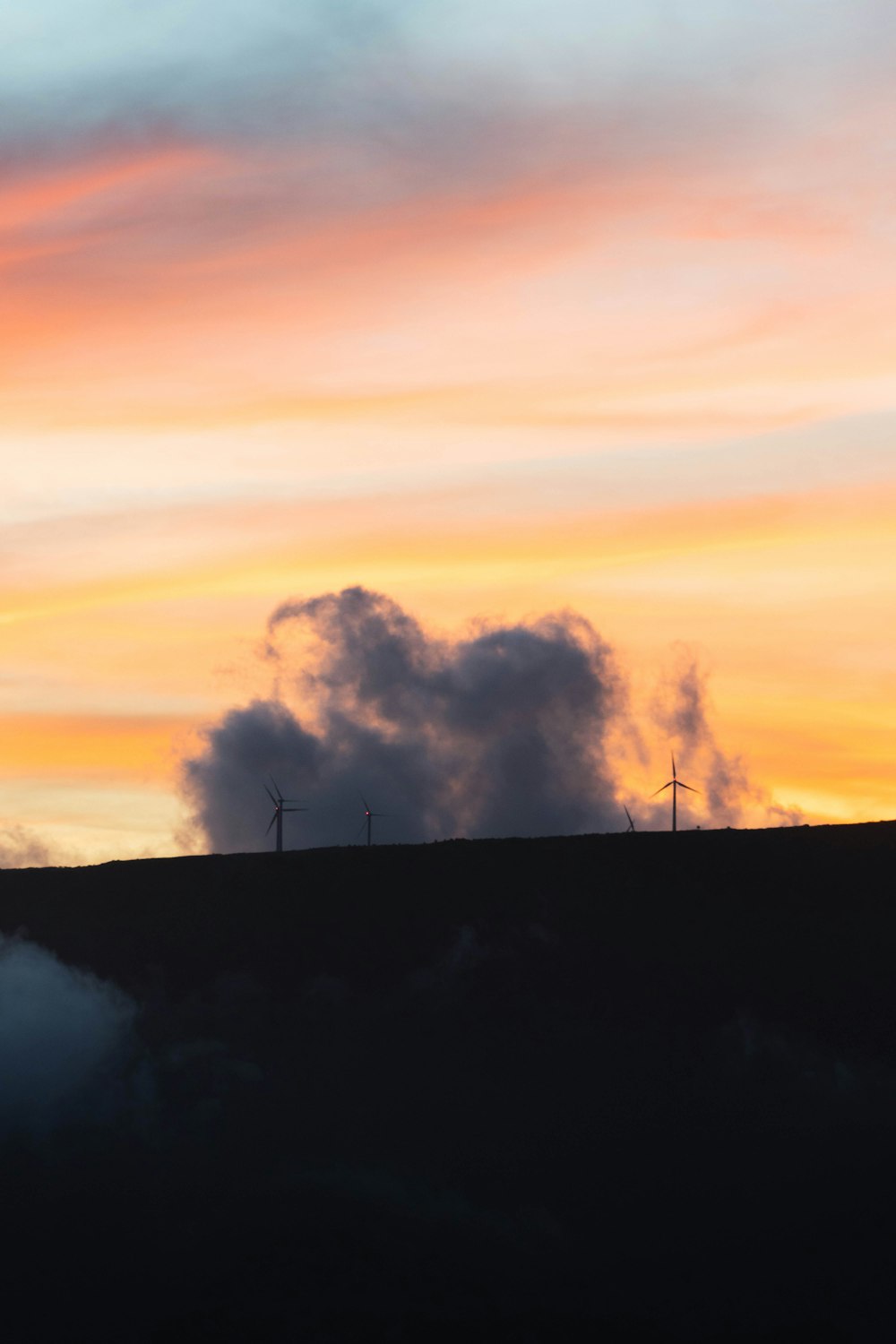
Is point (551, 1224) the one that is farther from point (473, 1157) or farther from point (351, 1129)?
point (351, 1129)

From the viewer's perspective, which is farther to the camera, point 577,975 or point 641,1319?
point 577,975

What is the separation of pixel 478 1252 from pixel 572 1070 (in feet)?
80.4

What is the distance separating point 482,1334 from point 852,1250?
4180 centimetres

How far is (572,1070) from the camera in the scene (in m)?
194

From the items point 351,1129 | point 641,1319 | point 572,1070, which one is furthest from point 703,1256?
point 351,1129

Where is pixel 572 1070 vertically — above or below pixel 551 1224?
above

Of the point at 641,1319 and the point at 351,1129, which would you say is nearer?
the point at 641,1319

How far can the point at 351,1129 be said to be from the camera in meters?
200

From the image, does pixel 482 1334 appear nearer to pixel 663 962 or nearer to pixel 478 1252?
pixel 478 1252

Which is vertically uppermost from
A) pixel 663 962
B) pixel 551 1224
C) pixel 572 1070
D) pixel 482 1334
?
pixel 663 962

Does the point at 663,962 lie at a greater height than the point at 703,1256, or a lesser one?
greater

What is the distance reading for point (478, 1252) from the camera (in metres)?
198

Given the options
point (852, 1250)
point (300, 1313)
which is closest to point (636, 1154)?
point (852, 1250)

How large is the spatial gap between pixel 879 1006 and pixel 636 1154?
31.5m
